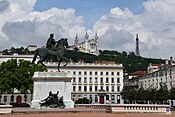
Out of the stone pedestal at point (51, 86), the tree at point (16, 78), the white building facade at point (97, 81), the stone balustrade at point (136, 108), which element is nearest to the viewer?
the stone balustrade at point (136, 108)

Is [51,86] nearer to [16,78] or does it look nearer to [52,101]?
[52,101]

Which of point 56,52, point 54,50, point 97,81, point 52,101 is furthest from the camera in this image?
point 97,81

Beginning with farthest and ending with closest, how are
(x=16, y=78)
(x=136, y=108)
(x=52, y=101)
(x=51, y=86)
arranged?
(x=16, y=78) < (x=51, y=86) < (x=52, y=101) < (x=136, y=108)

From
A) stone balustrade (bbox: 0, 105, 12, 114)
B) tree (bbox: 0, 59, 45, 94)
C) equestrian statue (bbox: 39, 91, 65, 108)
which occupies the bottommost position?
stone balustrade (bbox: 0, 105, 12, 114)

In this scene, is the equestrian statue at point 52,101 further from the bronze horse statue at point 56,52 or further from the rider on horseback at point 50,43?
the rider on horseback at point 50,43

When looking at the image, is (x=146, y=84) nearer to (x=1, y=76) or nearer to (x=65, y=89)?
(x=1, y=76)

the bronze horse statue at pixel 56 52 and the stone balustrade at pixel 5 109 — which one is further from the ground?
the bronze horse statue at pixel 56 52

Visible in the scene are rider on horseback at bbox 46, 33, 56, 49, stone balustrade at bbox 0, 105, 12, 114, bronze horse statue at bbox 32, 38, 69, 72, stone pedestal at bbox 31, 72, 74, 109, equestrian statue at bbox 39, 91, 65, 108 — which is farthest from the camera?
rider on horseback at bbox 46, 33, 56, 49

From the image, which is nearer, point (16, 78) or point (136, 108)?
point (136, 108)

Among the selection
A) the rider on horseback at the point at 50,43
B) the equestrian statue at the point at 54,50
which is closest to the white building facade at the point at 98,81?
the equestrian statue at the point at 54,50

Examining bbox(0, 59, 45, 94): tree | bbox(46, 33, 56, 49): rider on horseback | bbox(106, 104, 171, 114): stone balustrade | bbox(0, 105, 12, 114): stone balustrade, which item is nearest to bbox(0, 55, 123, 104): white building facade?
bbox(0, 59, 45, 94): tree

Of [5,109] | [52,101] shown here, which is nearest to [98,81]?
[52,101]

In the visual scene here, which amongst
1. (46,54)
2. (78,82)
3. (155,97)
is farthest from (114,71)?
(46,54)

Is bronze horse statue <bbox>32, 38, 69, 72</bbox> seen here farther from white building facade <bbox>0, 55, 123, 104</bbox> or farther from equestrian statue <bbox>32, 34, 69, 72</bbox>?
white building facade <bbox>0, 55, 123, 104</bbox>
